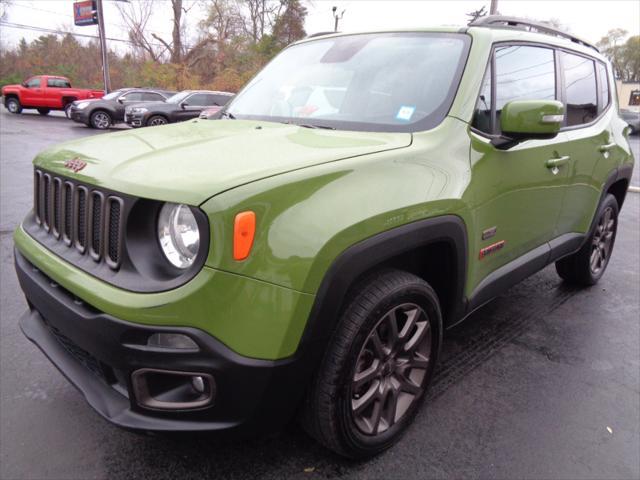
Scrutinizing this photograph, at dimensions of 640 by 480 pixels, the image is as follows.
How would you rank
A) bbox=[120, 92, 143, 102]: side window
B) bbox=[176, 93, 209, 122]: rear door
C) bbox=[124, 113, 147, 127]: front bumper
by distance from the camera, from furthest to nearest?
bbox=[120, 92, 143, 102]: side window, bbox=[176, 93, 209, 122]: rear door, bbox=[124, 113, 147, 127]: front bumper

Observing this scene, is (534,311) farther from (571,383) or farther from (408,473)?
(408,473)

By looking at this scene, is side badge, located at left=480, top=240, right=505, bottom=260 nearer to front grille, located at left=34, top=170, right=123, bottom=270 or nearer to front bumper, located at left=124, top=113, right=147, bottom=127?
front grille, located at left=34, top=170, right=123, bottom=270

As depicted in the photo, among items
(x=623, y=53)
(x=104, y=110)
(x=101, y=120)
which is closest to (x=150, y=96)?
(x=104, y=110)

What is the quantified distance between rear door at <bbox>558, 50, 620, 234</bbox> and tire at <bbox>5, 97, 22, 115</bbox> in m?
25.5

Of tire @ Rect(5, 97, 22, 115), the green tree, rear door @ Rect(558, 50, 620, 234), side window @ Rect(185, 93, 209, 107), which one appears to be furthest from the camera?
the green tree

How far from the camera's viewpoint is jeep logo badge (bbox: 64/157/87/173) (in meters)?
1.93

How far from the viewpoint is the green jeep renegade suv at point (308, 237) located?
1578mm

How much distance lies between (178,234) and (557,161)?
7.58 ft

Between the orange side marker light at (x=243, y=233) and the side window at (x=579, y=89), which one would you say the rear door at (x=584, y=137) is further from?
the orange side marker light at (x=243, y=233)

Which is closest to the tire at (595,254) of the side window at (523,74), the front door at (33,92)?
the side window at (523,74)

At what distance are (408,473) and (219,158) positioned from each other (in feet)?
4.93

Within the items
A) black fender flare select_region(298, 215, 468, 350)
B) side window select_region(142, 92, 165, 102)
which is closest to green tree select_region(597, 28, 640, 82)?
side window select_region(142, 92, 165, 102)

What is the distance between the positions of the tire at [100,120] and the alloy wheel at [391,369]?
1775 cm

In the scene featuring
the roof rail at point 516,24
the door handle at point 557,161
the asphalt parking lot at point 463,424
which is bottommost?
the asphalt parking lot at point 463,424
